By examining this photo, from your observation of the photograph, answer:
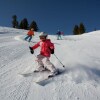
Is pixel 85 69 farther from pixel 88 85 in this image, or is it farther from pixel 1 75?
pixel 1 75

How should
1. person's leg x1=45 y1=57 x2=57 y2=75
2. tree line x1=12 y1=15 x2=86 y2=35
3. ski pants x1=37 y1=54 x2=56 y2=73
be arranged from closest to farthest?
person's leg x1=45 y1=57 x2=57 y2=75
ski pants x1=37 y1=54 x2=56 y2=73
tree line x1=12 y1=15 x2=86 y2=35

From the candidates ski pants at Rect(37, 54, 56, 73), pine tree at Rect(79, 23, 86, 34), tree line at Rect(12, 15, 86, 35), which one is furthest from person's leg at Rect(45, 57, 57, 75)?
pine tree at Rect(79, 23, 86, 34)

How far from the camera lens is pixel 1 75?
6.18 meters

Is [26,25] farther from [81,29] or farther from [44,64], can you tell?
[44,64]

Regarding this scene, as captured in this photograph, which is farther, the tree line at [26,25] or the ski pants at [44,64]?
the tree line at [26,25]

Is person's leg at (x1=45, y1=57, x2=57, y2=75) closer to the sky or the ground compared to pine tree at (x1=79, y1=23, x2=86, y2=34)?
closer to the sky

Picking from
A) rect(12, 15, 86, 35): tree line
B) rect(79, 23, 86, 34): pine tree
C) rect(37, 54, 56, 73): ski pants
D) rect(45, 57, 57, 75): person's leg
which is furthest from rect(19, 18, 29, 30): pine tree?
rect(45, 57, 57, 75): person's leg

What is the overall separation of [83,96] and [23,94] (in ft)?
4.94

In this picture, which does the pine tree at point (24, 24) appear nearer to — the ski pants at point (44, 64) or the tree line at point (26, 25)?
the tree line at point (26, 25)

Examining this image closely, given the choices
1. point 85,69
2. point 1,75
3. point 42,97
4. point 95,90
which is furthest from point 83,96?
point 1,75

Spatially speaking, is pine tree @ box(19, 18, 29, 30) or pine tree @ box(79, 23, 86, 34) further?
pine tree @ box(79, 23, 86, 34)

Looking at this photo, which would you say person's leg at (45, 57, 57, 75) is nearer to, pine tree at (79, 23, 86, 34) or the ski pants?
the ski pants

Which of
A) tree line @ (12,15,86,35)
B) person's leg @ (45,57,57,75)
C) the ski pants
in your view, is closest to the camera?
person's leg @ (45,57,57,75)

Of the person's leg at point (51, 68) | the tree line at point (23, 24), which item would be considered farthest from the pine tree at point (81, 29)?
the person's leg at point (51, 68)
